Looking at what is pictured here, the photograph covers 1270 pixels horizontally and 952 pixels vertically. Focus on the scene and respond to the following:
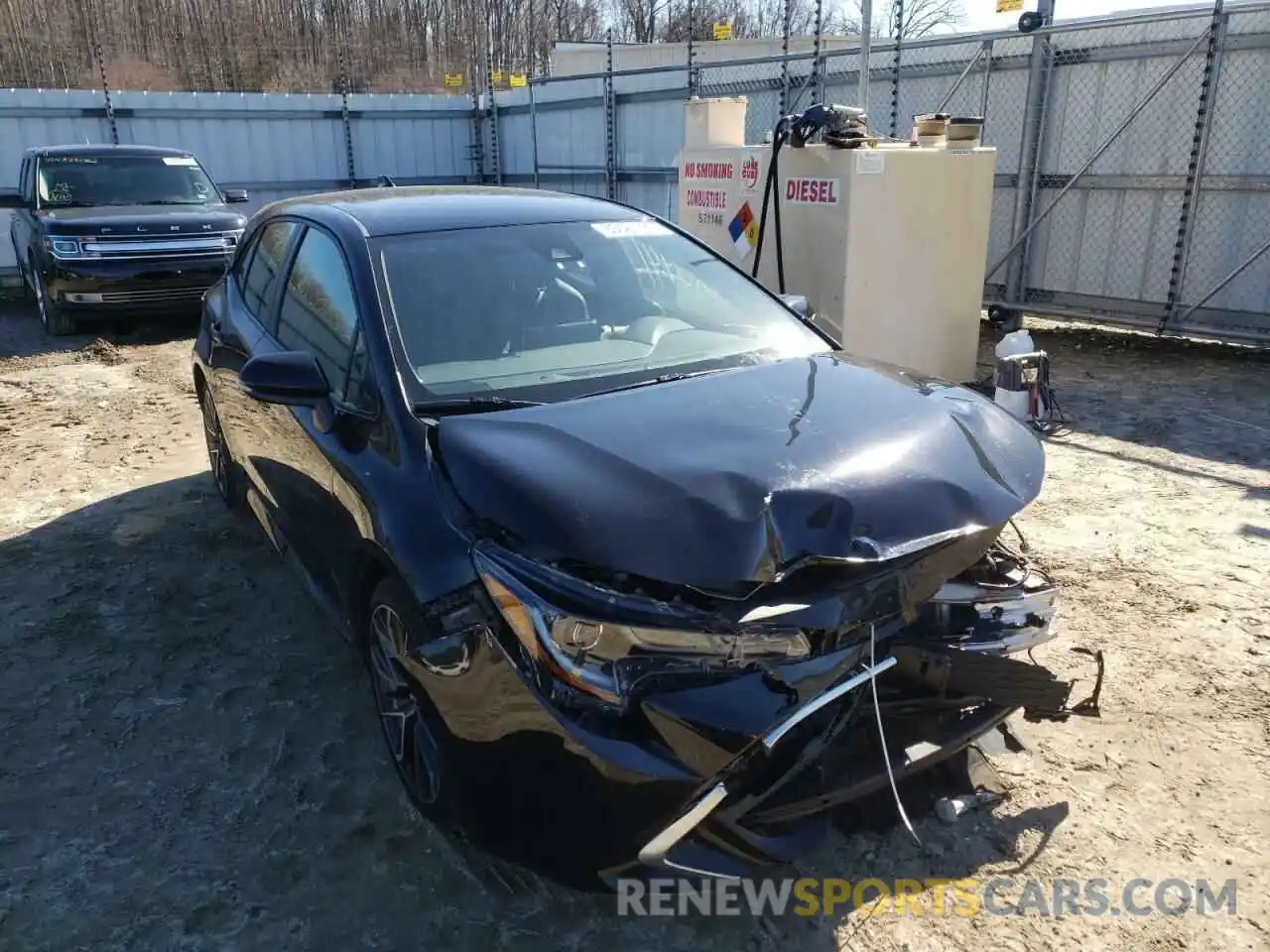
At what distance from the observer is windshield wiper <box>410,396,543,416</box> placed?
2660 millimetres

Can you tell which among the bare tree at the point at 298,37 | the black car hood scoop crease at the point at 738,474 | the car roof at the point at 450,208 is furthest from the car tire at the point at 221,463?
the bare tree at the point at 298,37

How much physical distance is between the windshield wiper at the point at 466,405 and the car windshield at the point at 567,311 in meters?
0.04

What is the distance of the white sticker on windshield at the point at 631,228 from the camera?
3.63 meters

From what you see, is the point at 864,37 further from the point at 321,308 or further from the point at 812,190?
the point at 321,308

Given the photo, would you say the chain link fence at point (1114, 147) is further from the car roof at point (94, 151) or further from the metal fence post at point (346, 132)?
the metal fence post at point (346, 132)

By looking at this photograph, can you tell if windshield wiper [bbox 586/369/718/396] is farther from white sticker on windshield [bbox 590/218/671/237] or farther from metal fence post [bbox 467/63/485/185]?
metal fence post [bbox 467/63/485/185]

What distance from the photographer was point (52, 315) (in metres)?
9.78

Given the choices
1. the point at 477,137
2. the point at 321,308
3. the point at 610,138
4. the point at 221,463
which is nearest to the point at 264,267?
the point at 321,308

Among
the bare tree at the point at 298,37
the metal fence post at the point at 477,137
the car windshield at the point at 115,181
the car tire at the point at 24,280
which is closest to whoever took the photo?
the car windshield at the point at 115,181

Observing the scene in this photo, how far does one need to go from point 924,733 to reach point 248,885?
180 centimetres

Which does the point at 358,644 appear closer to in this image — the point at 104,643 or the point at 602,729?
the point at 602,729

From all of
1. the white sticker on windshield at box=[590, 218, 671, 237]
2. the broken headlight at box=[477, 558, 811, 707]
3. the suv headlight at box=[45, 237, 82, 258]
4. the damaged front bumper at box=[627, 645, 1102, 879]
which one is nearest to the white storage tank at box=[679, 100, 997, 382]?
the white sticker on windshield at box=[590, 218, 671, 237]

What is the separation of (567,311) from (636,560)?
1439 millimetres

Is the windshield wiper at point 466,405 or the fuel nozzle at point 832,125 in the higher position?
the fuel nozzle at point 832,125
